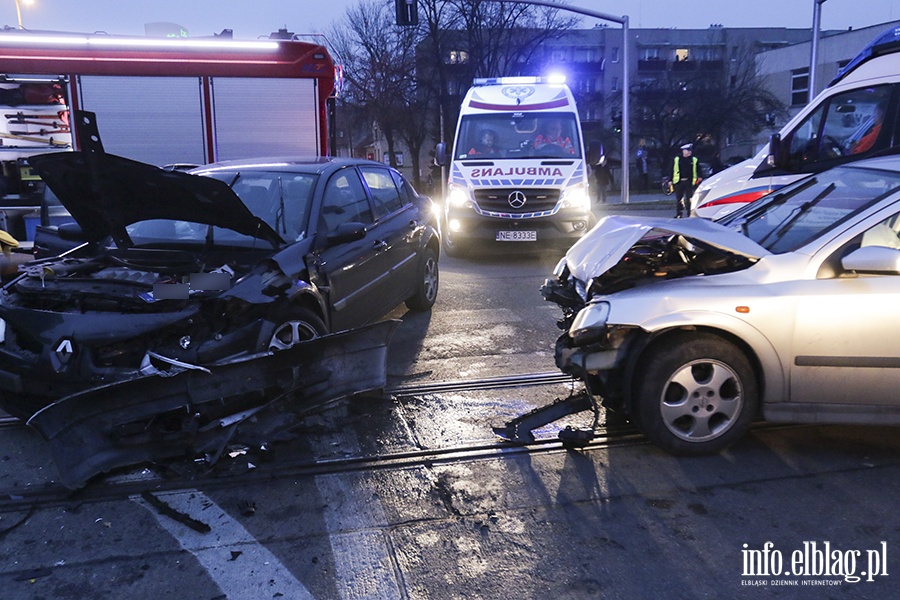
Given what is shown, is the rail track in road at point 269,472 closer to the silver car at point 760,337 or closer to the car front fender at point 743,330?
the silver car at point 760,337

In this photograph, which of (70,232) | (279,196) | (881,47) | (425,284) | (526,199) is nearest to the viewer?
(279,196)

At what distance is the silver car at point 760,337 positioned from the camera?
400 cm

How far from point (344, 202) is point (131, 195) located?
5.63 feet

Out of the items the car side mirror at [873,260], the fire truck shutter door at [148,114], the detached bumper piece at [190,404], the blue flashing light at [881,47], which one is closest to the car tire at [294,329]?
the detached bumper piece at [190,404]

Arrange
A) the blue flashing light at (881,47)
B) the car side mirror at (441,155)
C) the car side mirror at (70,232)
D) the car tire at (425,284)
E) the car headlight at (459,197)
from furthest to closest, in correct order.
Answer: the car side mirror at (441,155), the car headlight at (459,197), the car tire at (425,284), the blue flashing light at (881,47), the car side mirror at (70,232)

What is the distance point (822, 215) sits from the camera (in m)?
4.49

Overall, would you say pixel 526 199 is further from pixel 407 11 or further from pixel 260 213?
pixel 407 11

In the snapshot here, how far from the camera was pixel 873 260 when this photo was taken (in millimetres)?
3863

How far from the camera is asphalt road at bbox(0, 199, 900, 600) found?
10.2ft

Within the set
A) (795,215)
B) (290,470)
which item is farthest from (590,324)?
(290,470)

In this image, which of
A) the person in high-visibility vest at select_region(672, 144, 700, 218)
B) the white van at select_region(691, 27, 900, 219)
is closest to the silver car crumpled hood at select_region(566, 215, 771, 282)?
the white van at select_region(691, 27, 900, 219)

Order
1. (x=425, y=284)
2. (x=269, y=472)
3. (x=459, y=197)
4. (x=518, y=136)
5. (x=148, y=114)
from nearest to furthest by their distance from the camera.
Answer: (x=269, y=472)
(x=425, y=284)
(x=148, y=114)
(x=459, y=197)
(x=518, y=136)

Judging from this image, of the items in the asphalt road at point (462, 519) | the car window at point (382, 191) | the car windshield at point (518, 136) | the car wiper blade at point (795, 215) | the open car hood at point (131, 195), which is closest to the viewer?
the asphalt road at point (462, 519)

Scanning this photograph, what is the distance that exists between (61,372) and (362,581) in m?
2.29
